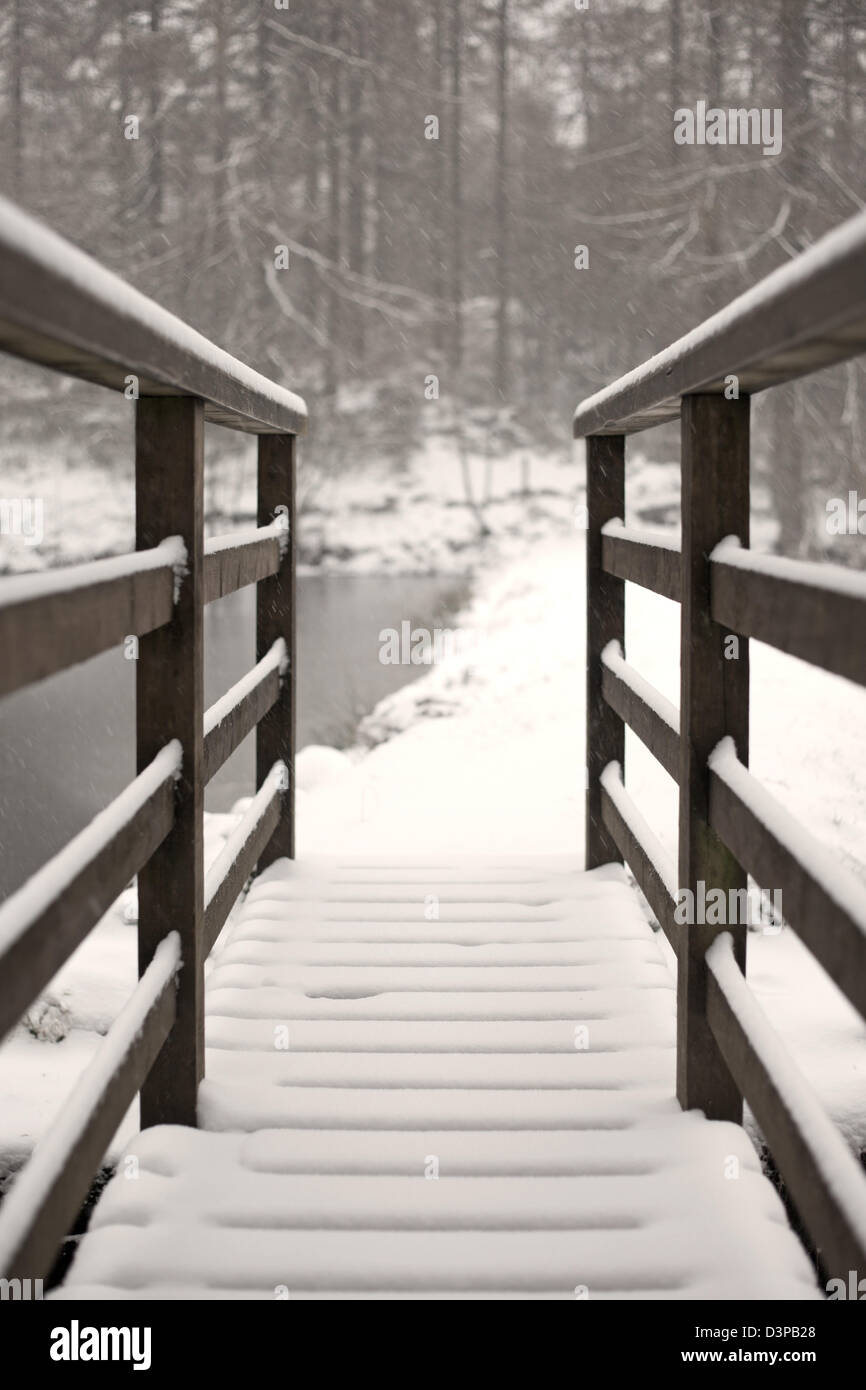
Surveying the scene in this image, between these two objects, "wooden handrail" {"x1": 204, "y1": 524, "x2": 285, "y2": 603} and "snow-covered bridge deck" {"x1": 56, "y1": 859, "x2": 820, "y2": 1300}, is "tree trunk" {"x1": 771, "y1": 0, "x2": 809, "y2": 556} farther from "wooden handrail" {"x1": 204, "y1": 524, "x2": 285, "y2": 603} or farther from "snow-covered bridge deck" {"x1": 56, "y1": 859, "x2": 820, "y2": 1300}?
"snow-covered bridge deck" {"x1": 56, "y1": 859, "x2": 820, "y2": 1300}

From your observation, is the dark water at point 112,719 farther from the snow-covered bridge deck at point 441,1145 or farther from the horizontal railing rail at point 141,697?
the horizontal railing rail at point 141,697

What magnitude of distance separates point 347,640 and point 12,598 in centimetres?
1400

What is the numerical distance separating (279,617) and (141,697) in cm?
187

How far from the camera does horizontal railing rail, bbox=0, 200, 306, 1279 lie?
146 centimetres

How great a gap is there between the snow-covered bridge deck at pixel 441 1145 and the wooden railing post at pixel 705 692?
13cm

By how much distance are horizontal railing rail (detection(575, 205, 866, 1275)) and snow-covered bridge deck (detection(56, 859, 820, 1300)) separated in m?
0.18

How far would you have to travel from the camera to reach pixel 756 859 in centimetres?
202

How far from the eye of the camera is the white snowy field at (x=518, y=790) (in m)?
4.14

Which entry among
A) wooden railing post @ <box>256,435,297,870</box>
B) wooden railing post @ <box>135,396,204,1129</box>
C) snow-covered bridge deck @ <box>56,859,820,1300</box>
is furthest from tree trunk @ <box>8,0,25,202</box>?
wooden railing post @ <box>135,396,204,1129</box>

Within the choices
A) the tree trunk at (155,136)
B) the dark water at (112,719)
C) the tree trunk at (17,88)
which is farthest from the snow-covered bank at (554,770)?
the tree trunk at (17,88)

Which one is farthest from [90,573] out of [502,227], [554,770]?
[502,227]

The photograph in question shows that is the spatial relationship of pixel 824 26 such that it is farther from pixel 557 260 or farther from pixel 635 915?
pixel 635 915

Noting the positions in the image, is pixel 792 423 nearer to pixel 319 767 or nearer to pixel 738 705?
pixel 319 767
